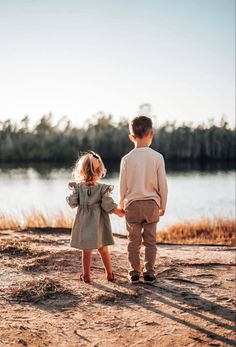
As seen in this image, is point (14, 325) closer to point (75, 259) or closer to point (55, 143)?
point (75, 259)

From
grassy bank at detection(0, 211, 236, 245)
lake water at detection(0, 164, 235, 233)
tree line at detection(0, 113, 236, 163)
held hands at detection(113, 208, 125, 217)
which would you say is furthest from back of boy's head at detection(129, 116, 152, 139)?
tree line at detection(0, 113, 236, 163)

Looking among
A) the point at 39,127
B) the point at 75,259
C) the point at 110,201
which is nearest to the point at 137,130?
the point at 110,201

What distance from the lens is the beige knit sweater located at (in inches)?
179

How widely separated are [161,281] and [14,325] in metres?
1.75

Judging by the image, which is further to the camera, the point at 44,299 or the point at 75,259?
the point at 75,259

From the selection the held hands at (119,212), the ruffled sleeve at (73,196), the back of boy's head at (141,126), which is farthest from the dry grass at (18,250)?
the back of boy's head at (141,126)

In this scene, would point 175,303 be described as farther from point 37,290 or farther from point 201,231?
point 201,231

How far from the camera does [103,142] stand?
2537 inches

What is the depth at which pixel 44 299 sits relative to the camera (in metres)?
4.07

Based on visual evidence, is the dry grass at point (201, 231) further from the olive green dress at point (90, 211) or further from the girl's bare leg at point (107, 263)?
the olive green dress at point (90, 211)

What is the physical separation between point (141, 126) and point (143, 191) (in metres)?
0.67

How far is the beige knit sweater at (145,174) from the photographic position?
455 cm

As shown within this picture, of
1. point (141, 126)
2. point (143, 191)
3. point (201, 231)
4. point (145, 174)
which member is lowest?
point (201, 231)

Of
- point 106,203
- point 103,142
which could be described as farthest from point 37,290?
point 103,142
